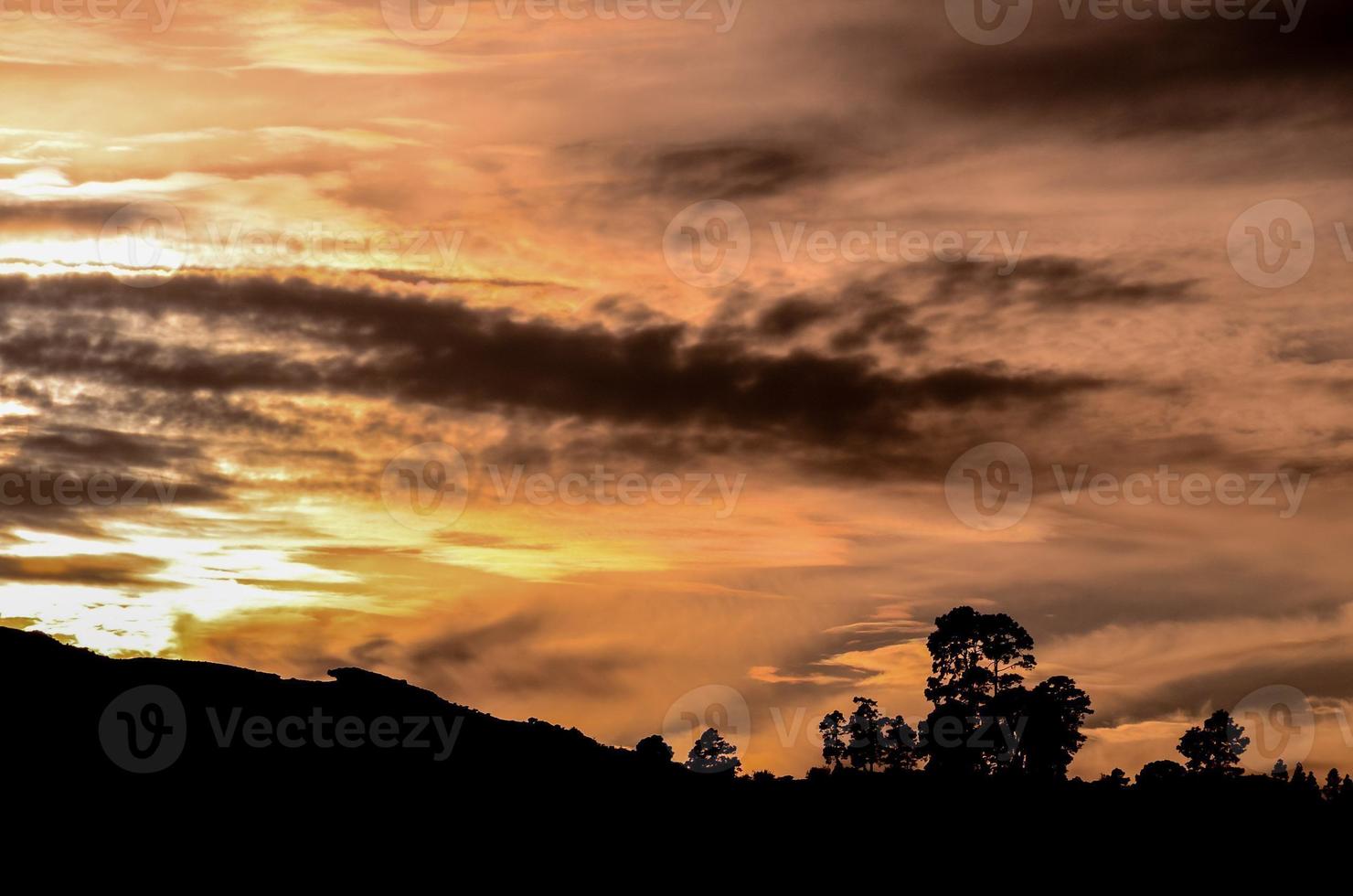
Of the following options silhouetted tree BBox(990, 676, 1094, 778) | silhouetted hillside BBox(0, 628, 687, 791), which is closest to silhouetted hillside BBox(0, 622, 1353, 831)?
silhouetted hillside BBox(0, 628, 687, 791)

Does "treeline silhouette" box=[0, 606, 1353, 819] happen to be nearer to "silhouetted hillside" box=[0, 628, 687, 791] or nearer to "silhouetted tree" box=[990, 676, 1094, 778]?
"silhouetted hillside" box=[0, 628, 687, 791]

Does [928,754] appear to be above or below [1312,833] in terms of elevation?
above

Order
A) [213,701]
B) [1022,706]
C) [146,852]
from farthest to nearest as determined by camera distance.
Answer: [1022,706] < [213,701] < [146,852]

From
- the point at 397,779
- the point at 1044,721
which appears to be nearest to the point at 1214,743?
the point at 1044,721

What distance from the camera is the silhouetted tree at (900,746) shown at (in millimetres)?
97875

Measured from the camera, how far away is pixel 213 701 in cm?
5881

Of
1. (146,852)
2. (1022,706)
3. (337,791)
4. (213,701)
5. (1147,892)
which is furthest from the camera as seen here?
(1022,706)

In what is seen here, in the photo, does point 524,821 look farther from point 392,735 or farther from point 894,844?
point 894,844

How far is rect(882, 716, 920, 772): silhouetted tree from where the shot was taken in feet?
321

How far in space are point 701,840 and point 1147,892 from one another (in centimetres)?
1699

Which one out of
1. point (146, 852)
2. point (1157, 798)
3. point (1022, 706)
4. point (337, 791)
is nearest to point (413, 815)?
point (337, 791)

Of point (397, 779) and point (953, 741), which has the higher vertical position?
point (953, 741)

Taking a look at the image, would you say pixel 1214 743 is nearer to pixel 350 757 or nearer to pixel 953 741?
pixel 953 741

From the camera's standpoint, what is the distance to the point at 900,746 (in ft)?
328
